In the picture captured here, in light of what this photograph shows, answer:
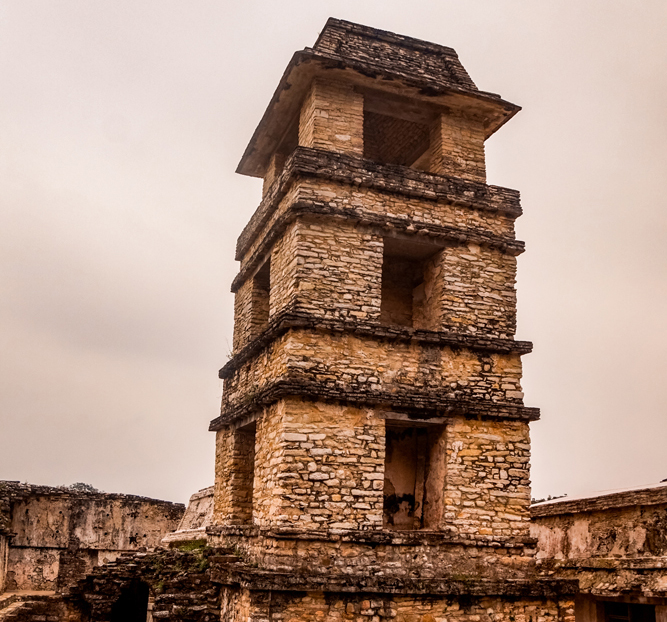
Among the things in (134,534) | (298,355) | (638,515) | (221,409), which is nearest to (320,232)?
(298,355)

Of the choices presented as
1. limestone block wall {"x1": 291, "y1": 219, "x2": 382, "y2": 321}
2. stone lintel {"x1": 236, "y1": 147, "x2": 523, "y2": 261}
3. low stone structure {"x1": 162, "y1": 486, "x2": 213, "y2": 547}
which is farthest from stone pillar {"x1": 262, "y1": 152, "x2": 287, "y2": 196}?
low stone structure {"x1": 162, "y1": 486, "x2": 213, "y2": 547}

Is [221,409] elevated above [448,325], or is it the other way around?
[448,325]

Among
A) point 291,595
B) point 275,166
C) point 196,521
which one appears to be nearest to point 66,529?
point 196,521

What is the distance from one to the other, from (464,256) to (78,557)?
19.7 meters

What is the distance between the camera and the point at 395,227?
10.7 meters

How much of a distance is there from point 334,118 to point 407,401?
15.2 feet

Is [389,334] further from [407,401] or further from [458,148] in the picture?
[458,148]

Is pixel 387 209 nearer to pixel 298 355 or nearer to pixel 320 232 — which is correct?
pixel 320 232

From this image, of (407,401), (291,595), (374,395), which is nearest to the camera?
(291,595)

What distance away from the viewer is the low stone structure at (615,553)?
1050 centimetres

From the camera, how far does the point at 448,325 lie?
34.9ft

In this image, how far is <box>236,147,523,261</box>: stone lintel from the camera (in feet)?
34.9

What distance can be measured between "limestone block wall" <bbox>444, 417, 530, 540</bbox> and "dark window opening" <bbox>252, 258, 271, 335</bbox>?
442 centimetres

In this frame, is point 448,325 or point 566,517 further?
point 566,517
